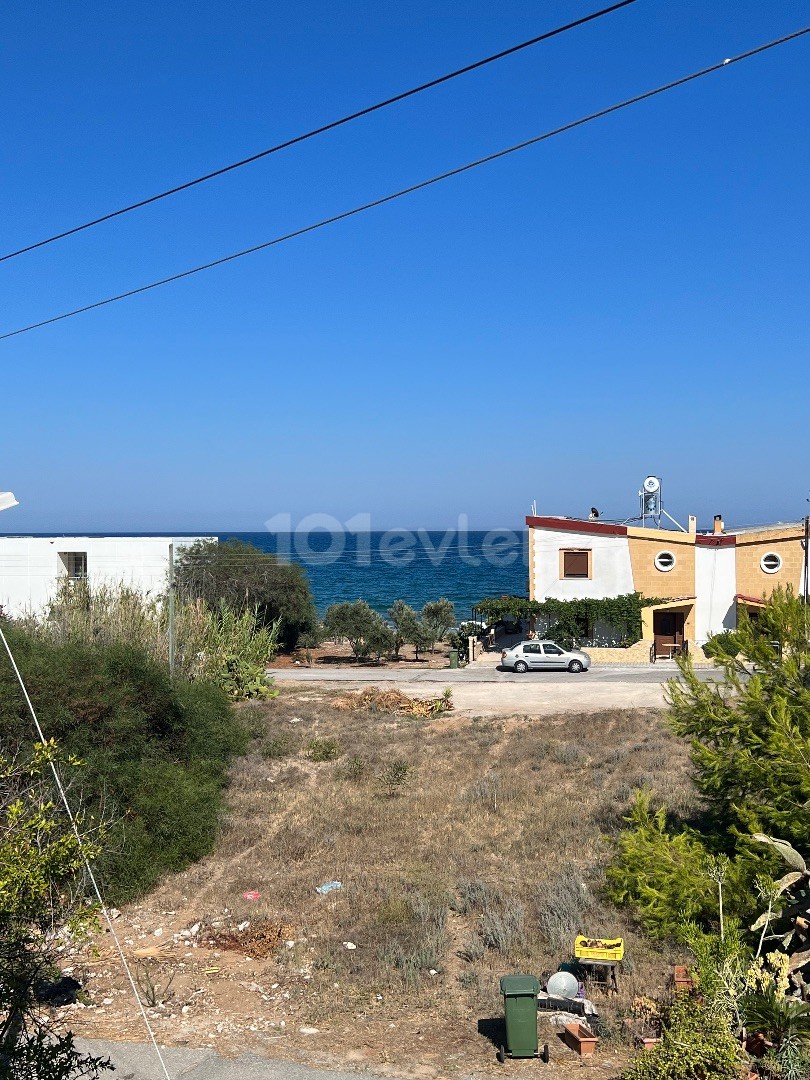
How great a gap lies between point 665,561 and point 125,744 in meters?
28.6

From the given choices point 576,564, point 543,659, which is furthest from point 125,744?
point 576,564

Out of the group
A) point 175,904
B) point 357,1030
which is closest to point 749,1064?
point 357,1030

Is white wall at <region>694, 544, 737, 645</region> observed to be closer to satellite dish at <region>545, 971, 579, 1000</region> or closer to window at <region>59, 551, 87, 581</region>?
window at <region>59, 551, 87, 581</region>

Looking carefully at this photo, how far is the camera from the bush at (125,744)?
1578cm

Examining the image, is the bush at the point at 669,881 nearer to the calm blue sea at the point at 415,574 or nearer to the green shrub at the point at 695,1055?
the green shrub at the point at 695,1055

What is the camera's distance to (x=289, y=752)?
2367cm

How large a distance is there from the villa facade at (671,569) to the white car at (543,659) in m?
3.65

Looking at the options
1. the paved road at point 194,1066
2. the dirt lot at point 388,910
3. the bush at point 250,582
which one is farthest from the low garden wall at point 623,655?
the paved road at point 194,1066

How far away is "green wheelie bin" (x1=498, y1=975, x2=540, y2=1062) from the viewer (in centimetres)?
961

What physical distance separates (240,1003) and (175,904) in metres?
4.00

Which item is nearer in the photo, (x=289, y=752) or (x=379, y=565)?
(x=289, y=752)

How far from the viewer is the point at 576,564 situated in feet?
134

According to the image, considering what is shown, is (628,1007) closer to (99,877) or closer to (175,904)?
(175,904)

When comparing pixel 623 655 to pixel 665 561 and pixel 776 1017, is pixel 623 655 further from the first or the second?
pixel 776 1017
